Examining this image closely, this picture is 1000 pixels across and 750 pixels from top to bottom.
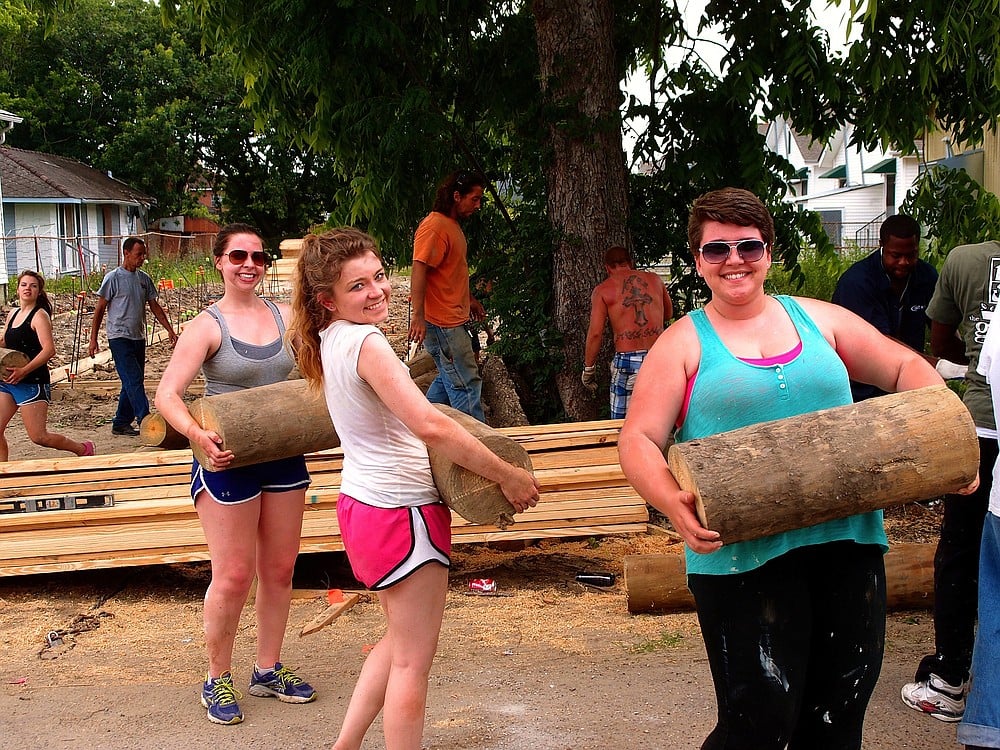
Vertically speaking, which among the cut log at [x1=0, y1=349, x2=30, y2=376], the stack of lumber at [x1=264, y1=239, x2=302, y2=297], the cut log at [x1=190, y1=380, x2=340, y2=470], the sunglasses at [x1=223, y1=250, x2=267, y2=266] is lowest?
the cut log at [x1=190, y1=380, x2=340, y2=470]

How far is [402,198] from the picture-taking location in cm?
949

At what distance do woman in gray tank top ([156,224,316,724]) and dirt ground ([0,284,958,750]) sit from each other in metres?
0.37

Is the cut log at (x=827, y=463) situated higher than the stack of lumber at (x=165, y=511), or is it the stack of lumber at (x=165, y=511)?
the cut log at (x=827, y=463)

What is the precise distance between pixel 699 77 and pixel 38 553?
6326 mm

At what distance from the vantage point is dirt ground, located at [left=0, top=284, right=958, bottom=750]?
4.32 m

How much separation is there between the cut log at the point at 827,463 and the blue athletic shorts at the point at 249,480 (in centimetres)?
212

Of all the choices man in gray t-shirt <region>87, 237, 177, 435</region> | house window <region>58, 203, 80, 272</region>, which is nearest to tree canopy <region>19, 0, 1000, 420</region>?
man in gray t-shirt <region>87, 237, 177, 435</region>

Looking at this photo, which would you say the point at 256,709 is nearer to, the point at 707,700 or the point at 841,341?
the point at 707,700

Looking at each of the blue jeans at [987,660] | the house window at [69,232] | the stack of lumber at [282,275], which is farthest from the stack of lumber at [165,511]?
the house window at [69,232]

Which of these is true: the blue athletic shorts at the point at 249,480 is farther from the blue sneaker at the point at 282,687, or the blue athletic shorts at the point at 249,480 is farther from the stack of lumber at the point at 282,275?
the stack of lumber at the point at 282,275

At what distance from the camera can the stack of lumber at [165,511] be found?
246 inches

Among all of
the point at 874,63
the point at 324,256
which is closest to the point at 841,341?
the point at 324,256

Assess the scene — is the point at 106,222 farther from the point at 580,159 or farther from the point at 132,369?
the point at 580,159

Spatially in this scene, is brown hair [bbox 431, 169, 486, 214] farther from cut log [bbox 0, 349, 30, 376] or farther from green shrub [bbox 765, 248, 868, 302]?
green shrub [bbox 765, 248, 868, 302]
